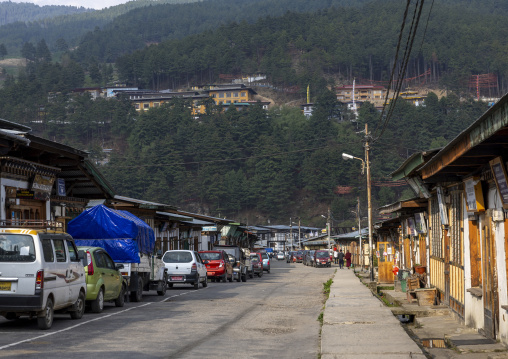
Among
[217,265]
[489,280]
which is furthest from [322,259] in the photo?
[489,280]

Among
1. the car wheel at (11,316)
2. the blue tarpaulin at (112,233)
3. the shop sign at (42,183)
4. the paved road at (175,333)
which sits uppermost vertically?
the shop sign at (42,183)

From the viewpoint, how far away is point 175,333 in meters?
14.2

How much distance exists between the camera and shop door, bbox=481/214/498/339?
12.3 metres

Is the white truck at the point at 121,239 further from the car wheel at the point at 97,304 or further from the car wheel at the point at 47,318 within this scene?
the car wheel at the point at 47,318

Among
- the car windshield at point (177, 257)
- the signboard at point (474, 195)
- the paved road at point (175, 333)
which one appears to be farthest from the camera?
the car windshield at point (177, 257)

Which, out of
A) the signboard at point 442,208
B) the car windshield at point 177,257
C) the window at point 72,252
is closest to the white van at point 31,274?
the window at point 72,252

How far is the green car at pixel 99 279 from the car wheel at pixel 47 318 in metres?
2.88

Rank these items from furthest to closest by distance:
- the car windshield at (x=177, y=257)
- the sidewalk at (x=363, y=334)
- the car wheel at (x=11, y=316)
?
1. the car windshield at (x=177, y=257)
2. the car wheel at (x=11, y=316)
3. the sidewalk at (x=363, y=334)

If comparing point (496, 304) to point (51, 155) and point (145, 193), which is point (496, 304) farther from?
point (145, 193)

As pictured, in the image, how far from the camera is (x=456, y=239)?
643 inches

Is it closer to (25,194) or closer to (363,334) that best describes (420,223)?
(363,334)

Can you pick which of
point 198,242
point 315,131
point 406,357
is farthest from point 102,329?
point 315,131

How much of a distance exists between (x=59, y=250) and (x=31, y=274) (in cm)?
149

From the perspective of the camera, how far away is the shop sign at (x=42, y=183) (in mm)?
22906
